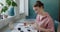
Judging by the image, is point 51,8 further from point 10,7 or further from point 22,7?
point 10,7

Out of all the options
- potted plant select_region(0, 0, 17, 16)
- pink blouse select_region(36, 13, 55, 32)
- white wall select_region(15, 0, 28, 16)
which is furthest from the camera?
white wall select_region(15, 0, 28, 16)

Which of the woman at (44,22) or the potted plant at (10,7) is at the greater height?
the potted plant at (10,7)

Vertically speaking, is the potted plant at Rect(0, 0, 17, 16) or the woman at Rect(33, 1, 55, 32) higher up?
the potted plant at Rect(0, 0, 17, 16)

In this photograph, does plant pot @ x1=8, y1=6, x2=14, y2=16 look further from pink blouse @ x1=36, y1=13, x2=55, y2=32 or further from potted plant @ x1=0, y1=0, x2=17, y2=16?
pink blouse @ x1=36, y1=13, x2=55, y2=32

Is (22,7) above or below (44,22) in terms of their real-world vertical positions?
above

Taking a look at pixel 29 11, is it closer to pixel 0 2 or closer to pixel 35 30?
pixel 0 2

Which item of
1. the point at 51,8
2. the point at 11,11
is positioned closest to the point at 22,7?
the point at 11,11

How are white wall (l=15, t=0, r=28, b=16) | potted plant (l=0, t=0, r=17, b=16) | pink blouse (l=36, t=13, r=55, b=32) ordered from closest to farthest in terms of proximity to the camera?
pink blouse (l=36, t=13, r=55, b=32)
potted plant (l=0, t=0, r=17, b=16)
white wall (l=15, t=0, r=28, b=16)

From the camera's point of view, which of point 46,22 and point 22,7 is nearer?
point 46,22

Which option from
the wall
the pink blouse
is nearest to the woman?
the pink blouse

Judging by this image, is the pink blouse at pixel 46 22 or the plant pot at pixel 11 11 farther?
the plant pot at pixel 11 11

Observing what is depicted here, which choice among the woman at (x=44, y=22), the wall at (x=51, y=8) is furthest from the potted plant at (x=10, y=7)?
the woman at (x=44, y=22)

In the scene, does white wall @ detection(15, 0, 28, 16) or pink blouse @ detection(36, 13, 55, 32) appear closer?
pink blouse @ detection(36, 13, 55, 32)

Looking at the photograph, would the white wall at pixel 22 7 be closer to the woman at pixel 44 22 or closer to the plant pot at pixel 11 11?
the plant pot at pixel 11 11
